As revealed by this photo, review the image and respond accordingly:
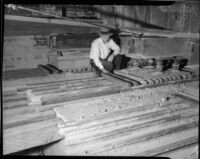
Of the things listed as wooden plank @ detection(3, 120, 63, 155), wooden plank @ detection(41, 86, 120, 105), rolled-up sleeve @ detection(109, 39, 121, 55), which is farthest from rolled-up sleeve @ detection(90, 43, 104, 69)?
wooden plank @ detection(3, 120, 63, 155)

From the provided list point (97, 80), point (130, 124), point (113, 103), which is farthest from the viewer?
point (97, 80)

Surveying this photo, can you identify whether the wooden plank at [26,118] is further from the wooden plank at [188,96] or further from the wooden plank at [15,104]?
the wooden plank at [188,96]

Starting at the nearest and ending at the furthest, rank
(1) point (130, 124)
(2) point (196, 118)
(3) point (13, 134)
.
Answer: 1. (3) point (13, 134)
2. (1) point (130, 124)
3. (2) point (196, 118)

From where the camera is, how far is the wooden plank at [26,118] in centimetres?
254

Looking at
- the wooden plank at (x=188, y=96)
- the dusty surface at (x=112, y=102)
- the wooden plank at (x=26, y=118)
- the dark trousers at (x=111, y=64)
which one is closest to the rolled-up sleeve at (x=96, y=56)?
the dark trousers at (x=111, y=64)

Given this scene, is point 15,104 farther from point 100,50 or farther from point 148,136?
point 100,50

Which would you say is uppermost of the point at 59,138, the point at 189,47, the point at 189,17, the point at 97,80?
the point at 189,17

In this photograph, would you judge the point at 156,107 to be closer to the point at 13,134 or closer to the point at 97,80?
the point at 97,80

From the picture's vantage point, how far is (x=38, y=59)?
6.20 m

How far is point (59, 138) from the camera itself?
2385mm

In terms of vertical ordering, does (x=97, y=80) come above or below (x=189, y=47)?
below

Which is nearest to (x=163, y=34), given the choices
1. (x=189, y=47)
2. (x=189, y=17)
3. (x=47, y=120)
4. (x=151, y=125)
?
(x=189, y=47)

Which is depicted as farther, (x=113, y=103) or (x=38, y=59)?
(x=38, y=59)

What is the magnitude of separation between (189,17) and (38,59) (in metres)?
4.16
